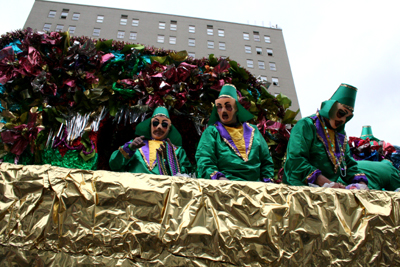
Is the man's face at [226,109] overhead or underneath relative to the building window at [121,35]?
underneath

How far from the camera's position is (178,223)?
1.29 metres

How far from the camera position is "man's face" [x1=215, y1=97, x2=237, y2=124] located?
2553 mm

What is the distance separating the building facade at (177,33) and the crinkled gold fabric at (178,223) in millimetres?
15797

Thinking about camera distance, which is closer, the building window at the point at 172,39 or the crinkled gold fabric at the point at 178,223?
the crinkled gold fabric at the point at 178,223

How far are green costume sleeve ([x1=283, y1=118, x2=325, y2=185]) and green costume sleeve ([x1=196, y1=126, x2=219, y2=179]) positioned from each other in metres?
0.61

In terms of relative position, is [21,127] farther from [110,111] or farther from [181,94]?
[181,94]

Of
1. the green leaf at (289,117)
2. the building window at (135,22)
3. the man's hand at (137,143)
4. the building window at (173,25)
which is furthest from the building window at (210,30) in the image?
the man's hand at (137,143)

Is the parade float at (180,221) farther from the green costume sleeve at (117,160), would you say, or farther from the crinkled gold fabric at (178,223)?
the green costume sleeve at (117,160)

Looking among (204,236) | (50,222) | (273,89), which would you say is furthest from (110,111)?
(273,89)

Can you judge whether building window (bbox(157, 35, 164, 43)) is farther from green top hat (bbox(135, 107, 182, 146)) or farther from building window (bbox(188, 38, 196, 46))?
green top hat (bbox(135, 107, 182, 146))

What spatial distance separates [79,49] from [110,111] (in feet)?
2.27

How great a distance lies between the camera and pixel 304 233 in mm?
1309

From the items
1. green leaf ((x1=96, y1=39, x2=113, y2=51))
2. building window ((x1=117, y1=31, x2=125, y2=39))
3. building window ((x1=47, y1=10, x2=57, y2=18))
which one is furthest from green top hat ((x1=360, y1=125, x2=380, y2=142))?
building window ((x1=47, y1=10, x2=57, y2=18))

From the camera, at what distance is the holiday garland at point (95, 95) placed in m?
2.58
